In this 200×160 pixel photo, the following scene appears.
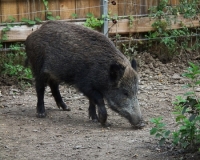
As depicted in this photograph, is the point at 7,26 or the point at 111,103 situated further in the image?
Result: the point at 7,26

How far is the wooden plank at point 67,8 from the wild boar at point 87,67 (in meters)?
1.72

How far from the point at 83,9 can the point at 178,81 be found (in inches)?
83.4

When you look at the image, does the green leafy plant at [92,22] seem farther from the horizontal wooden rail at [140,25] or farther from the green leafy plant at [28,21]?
the green leafy plant at [28,21]

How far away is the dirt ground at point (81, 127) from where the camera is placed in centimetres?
561

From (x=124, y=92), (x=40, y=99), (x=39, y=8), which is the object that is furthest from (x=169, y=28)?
(x=40, y=99)

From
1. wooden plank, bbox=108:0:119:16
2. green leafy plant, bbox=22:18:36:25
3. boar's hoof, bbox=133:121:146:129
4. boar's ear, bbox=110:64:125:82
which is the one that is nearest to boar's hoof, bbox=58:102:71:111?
boar's ear, bbox=110:64:125:82

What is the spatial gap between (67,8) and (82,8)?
0.93ft

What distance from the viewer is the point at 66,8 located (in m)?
9.36

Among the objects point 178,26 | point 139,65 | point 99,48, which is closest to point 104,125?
point 99,48

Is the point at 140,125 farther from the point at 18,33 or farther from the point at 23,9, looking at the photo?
A: the point at 23,9

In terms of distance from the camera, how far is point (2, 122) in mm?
7070

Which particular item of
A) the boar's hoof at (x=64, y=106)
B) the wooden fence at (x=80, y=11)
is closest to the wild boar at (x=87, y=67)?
the boar's hoof at (x=64, y=106)

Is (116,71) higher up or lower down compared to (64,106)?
higher up

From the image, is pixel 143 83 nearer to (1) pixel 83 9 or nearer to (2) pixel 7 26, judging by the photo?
(1) pixel 83 9
